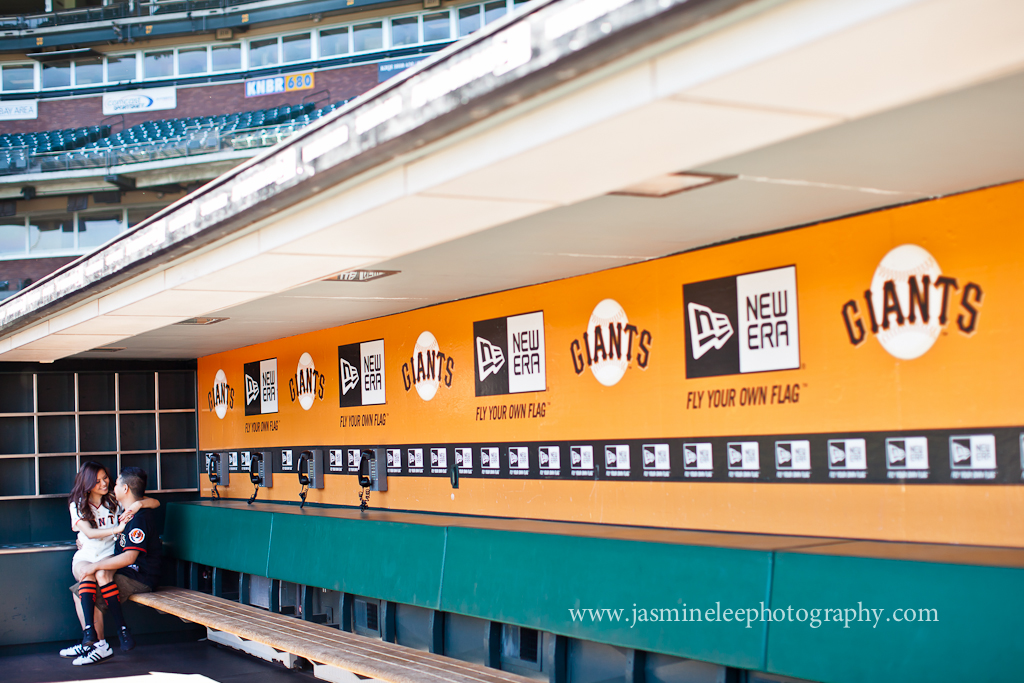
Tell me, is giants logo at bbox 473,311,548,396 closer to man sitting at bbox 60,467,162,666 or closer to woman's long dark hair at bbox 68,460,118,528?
man sitting at bbox 60,467,162,666

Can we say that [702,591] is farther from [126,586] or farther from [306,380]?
[126,586]

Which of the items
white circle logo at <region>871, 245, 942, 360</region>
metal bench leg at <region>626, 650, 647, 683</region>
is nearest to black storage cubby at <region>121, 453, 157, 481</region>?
metal bench leg at <region>626, 650, 647, 683</region>

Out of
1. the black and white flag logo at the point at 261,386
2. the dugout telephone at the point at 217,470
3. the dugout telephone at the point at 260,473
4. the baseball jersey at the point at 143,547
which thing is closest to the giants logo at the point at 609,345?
the black and white flag logo at the point at 261,386

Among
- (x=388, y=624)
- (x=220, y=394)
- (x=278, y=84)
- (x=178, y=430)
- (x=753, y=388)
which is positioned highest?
(x=278, y=84)

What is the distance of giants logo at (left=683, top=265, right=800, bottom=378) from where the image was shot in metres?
3.98

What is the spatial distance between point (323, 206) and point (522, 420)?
253cm

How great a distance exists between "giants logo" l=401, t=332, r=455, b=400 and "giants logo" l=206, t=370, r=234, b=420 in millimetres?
3294

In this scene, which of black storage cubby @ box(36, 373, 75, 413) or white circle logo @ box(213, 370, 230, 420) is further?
white circle logo @ box(213, 370, 230, 420)

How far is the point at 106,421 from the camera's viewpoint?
9109 mm

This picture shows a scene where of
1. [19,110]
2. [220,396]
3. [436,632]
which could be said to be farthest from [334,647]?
[19,110]

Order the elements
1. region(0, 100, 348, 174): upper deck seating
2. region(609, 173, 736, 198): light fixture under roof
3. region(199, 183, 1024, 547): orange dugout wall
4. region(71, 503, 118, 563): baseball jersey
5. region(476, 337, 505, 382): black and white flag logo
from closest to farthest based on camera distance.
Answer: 1. region(609, 173, 736, 198): light fixture under roof
2. region(199, 183, 1024, 547): orange dugout wall
3. region(476, 337, 505, 382): black and white flag logo
4. region(71, 503, 118, 563): baseball jersey
5. region(0, 100, 348, 174): upper deck seating

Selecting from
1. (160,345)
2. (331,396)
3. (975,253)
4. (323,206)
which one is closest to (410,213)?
(323,206)

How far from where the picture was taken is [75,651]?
713cm

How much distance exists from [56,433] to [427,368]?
4.66m
